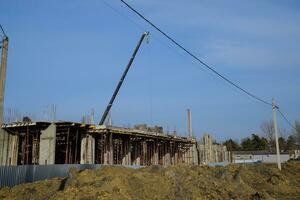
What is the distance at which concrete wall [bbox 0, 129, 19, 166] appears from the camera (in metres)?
29.5

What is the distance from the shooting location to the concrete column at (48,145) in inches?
1011

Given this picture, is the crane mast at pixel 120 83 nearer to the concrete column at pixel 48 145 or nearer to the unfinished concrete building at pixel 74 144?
the unfinished concrete building at pixel 74 144

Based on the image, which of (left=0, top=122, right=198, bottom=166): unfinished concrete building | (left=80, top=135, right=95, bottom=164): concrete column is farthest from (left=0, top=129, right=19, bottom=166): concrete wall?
(left=80, top=135, right=95, bottom=164): concrete column

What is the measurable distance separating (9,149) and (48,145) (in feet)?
20.0

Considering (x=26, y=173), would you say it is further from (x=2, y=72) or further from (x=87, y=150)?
(x=87, y=150)

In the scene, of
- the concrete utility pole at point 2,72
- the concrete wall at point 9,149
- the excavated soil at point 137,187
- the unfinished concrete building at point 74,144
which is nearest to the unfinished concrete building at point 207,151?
the unfinished concrete building at point 74,144

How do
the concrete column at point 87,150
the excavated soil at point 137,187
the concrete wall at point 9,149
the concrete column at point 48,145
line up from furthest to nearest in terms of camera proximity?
the concrete wall at point 9,149, the concrete column at point 87,150, the concrete column at point 48,145, the excavated soil at point 137,187

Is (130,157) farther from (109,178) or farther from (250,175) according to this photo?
(109,178)

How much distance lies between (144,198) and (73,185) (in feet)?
8.74

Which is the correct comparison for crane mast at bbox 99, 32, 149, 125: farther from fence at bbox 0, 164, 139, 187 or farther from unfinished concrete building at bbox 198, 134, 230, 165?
fence at bbox 0, 164, 139, 187

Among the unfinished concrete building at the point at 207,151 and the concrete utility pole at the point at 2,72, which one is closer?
the concrete utility pole at the point at 2,72

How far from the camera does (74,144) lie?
29.3 metres

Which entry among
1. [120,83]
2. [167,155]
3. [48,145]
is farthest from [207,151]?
[48,145]

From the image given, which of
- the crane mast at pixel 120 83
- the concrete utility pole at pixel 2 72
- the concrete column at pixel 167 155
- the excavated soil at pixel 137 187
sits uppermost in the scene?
the crane mast at pixel 120 83
